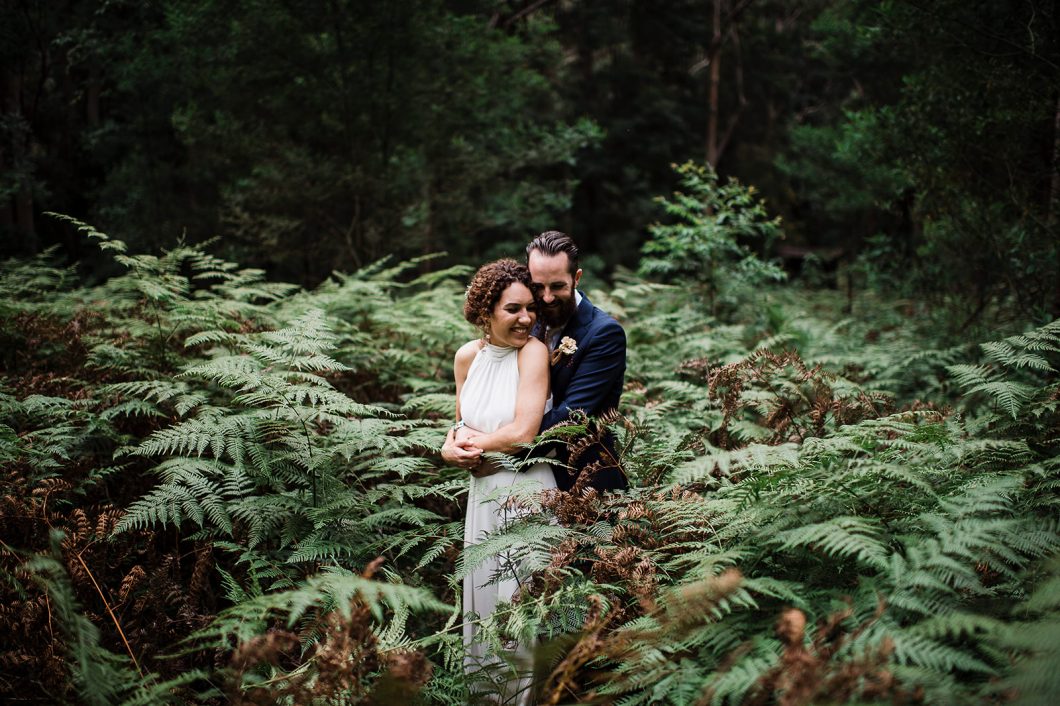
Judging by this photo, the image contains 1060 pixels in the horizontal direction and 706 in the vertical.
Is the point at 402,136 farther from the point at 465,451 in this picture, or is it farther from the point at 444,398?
the point at 465,451

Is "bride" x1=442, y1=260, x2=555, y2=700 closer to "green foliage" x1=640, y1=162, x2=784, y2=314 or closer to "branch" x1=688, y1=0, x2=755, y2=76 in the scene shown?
"green foliage" x1=640, y1=162, x2=784, y2=314

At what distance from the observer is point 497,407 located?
357 centimetres

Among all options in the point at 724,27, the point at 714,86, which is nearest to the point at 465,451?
the point at 714,86

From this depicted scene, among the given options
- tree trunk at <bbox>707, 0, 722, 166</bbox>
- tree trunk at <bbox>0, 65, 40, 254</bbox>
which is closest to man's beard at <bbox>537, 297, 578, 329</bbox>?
tree trunk at <bbox>0, 65, 40, 254</bbox>

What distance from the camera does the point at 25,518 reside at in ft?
11.3

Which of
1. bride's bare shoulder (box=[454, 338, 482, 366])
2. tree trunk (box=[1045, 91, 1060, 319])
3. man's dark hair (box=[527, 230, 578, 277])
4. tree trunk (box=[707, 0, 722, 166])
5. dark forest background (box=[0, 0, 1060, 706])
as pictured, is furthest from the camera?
tree trunk (box=[707, 0, 722, 166])

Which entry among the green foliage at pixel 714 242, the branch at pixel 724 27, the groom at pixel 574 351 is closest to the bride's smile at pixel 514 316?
the groom at pixel 574 351

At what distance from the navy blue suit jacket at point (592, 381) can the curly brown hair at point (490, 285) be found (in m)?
0.48

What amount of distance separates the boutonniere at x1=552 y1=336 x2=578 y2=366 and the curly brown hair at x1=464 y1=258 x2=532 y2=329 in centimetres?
39

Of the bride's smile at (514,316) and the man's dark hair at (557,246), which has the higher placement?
the man's dark hair at (557,246)

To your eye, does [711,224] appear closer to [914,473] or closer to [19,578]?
[914,473]

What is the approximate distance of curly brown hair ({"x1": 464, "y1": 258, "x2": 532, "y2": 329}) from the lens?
352 centimetres

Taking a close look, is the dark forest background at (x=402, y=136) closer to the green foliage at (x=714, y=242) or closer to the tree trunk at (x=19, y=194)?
the tree trunk at (x=19, y=194)

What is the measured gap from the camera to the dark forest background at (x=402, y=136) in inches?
291
